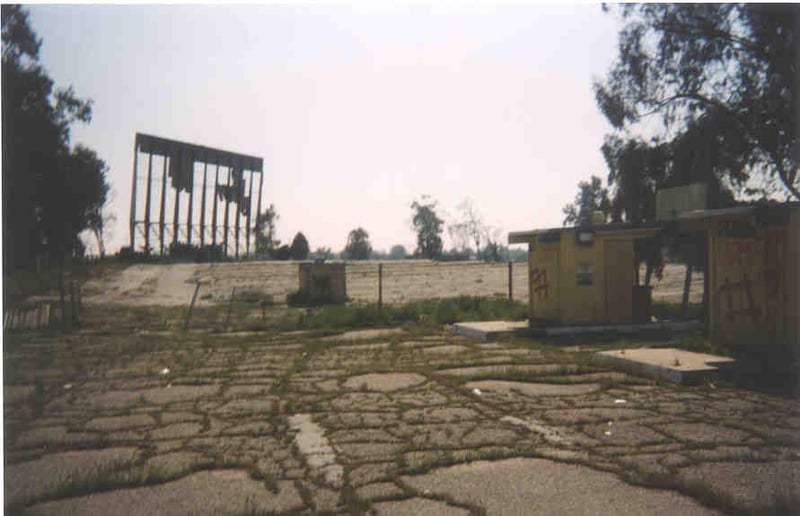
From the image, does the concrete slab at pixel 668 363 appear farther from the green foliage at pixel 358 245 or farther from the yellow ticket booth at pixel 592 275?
the green foliage at pixel 358 245

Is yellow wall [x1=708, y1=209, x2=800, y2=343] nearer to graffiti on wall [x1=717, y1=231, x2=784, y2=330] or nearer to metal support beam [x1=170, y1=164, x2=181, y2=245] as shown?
graffiti on wall [x1=717, y1=231, x2=784, y2=330]

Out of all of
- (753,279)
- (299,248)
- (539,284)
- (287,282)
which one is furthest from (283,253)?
(753,279)

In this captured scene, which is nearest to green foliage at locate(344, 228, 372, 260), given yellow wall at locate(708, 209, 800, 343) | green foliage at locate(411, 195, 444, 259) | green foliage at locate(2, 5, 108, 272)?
green foliage at locate(411, 195, 444, 259)

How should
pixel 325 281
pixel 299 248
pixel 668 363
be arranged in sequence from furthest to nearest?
pixel 299 248 → pixel 325 281 → pixel 668 363

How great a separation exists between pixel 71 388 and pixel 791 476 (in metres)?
7.00

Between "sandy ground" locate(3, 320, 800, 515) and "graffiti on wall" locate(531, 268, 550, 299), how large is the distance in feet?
14.1

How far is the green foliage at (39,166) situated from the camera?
5.32 metres

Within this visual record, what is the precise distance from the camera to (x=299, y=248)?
37.8 m

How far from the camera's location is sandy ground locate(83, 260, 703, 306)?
22.6 metres

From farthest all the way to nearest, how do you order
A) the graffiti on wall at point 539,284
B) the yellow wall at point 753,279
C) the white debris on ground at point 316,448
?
the graffiti on wall at point 539,284
the yellow wall at point 753,279
the white debris on ground at point 316,448

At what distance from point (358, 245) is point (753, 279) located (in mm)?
49653

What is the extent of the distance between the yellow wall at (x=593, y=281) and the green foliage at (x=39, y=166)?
8769 millimetres

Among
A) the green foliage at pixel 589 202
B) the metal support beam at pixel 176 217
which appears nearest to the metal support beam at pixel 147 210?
the metal support beam at pixel 176 217

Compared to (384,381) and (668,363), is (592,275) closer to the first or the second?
(668,363)
